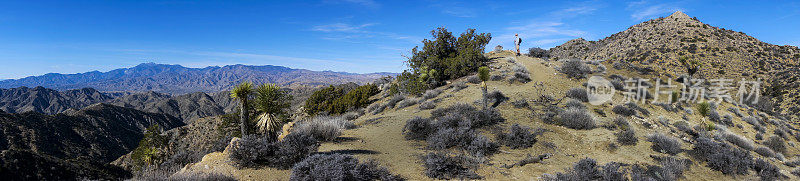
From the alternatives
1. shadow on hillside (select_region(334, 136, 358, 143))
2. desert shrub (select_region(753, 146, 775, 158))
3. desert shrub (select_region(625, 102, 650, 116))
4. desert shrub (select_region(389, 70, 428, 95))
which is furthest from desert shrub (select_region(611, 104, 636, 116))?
shadow on hillside (select_region(334, 136, 358, 143))

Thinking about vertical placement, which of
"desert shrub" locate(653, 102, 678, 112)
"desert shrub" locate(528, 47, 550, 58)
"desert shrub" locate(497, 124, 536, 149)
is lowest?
"desert shrub" locate(497, 124, 536, 149)

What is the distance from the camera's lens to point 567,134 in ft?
37.2

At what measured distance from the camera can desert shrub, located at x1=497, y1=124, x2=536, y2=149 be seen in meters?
9.95

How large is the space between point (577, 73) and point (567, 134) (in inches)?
527

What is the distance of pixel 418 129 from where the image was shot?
36.6 ft

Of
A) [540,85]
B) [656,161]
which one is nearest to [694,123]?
[540,85]

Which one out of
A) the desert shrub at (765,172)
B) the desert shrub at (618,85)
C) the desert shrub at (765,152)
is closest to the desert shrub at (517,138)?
the desert shrub at (765,172)

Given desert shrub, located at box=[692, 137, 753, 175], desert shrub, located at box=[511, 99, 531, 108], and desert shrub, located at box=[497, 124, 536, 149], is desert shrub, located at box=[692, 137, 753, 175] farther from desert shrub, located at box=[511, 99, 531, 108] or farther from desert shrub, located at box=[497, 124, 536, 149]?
desert shrub, located at box=[511, 99, 531, 108]

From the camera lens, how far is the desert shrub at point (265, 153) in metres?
7.27

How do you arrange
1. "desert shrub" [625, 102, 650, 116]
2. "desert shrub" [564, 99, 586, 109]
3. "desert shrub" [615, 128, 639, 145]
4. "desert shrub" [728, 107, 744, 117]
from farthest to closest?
"desert shrub" [728, 107, 744, 117] → "desert shrub" [625, 102, 650, 116] → "desert shrub" [564, 99, 586, 109] → "desert shrub" [615, 128, 639, 145]

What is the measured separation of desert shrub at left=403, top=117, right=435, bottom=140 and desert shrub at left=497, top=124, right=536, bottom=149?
2357mm

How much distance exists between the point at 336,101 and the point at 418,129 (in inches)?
576

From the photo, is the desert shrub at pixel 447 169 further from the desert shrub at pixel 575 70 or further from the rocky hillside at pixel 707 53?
the rocky hillside at pixel 707 53

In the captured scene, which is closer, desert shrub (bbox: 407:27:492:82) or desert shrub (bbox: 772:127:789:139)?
desert shrub (bbox: 772:127:789:139)
